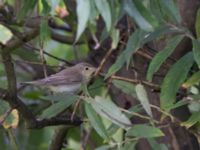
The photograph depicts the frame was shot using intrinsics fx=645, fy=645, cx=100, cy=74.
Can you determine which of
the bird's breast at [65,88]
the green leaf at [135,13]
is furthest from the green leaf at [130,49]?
the bird's breast at [65,88]

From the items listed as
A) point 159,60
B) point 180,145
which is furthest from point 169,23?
point 180,145

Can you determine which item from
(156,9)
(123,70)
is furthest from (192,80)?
(123,70)

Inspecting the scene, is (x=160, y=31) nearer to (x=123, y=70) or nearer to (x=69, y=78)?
(x=123, y=70)

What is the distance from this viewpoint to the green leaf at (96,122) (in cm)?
203

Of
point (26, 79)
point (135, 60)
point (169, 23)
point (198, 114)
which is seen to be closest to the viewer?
point (198, 114)

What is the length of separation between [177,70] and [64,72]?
1211 millimetres

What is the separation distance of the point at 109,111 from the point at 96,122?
58 millimetres

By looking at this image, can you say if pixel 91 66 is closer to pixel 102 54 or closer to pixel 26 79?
pixel 102 54

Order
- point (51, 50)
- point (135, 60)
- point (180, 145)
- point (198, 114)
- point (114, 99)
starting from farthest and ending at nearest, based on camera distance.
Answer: point (51, 50) < point (114, 99) < point (135, 60) < point (180, 145) < point (198, 114)

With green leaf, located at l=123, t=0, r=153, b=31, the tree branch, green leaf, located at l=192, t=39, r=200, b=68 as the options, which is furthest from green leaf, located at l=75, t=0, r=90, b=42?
the tree branch

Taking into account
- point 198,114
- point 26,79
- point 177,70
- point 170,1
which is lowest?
point 26,79

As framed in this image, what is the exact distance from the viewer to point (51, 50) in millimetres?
Result: 3773

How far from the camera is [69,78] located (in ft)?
11.1

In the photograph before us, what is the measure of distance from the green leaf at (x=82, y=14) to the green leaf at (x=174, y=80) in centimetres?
64
